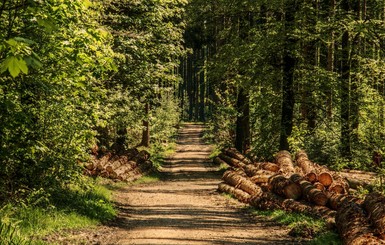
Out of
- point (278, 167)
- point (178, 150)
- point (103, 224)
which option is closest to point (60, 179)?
point (103, 224)

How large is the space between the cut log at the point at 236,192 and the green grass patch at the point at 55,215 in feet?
14.7

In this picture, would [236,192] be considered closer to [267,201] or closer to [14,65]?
[267,201]

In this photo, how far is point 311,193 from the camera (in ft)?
42.2

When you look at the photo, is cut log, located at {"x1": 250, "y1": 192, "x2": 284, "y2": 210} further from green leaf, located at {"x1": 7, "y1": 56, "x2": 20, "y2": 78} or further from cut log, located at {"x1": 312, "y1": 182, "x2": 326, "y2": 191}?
green leaf, located at {"x1": 7, "y1": 56, "x2": 20, "y2": 78}

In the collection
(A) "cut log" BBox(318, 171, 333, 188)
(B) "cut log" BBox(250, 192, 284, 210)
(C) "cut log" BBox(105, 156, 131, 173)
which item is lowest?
(C) "cut log" BBox(105, 156, 131, 173)

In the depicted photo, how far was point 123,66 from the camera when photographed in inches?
870

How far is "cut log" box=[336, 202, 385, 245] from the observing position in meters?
8.24

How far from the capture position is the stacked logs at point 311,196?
8906 mm

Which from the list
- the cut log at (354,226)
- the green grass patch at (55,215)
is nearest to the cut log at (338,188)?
the cut log at (354,226)

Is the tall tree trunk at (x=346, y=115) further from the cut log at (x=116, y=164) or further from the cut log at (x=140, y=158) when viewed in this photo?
the cut log at (x=140, y=158)

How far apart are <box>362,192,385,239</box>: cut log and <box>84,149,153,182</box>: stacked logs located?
1122cm

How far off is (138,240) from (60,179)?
253 centimetres

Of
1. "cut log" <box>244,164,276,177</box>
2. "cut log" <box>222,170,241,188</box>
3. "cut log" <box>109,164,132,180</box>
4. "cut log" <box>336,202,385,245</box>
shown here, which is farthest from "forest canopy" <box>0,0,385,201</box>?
"cut log" <box>336,202,385,245</box>

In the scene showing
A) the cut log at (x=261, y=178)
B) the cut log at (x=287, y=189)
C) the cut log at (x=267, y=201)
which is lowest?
the cut log at (x=267, y=201)
